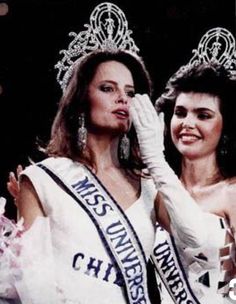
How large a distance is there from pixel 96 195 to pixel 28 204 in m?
0.16

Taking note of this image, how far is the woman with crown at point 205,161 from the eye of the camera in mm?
1821

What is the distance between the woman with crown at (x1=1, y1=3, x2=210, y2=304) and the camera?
1689mm

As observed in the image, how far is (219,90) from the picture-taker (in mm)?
1874

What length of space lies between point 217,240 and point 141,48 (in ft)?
1.54

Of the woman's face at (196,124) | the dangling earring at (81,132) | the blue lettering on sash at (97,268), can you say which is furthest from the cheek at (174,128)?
the blue lettering on sash at (97,268)

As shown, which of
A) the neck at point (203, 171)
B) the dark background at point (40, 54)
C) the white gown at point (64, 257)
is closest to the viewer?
the white gown at point (64, 257)

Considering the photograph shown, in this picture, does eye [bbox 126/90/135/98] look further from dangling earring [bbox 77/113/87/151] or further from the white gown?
the white gown

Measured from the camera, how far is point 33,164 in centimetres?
175

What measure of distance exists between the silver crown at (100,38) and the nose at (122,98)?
0.34 ft

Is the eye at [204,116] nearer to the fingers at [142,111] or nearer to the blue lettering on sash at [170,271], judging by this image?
the fingers at [142,111]

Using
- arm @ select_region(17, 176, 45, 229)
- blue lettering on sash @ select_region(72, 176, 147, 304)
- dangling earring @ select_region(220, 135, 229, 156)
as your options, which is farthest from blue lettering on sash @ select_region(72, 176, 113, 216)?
dangling earring @ select_region(220, 135, 229, 156)

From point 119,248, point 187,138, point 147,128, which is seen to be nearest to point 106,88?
point 147,128

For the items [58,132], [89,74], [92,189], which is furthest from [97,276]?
[89,74]

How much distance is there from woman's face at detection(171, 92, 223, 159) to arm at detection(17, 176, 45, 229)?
36cm
